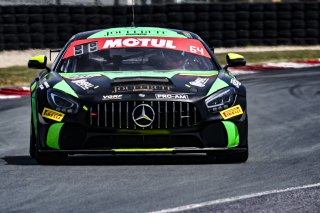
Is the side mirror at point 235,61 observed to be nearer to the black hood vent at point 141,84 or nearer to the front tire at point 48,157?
the black hood vent at point 141,84

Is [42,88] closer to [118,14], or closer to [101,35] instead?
[101,35]

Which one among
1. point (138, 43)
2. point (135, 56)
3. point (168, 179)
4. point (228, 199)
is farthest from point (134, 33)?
point (228, 199)

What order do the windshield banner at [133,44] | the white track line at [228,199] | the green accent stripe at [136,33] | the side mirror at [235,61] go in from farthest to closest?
the green accent stripe at [136,33] < the side mirror at [235,61] < the windshield banner at [133,44] < the white track line at [228,199]

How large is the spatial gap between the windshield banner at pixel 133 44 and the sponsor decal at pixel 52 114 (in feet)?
4.67

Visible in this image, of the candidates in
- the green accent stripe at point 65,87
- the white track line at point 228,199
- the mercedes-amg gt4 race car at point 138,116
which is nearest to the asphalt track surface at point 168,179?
the white track line at point 228,199

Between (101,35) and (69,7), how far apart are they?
12.7 m

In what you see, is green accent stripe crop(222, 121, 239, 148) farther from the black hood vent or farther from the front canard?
the front canard

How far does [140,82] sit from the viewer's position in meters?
8.73

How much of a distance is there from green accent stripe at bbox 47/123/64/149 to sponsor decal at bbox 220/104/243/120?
55.1 inches

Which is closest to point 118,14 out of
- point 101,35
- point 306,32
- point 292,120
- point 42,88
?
point 306,32

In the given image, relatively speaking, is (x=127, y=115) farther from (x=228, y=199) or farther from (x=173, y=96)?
(x=228, y=199)

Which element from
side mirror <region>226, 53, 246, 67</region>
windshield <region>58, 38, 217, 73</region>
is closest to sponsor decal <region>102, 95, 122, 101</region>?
windshield <region>58, 38, 217, 73</region>

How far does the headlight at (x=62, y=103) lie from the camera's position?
27.7ft

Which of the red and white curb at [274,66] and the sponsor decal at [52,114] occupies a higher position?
the sponsor decal at [52,114]
